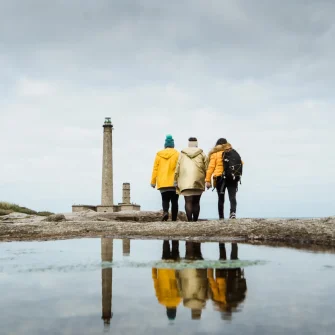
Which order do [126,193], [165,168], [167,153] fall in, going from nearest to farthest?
[165,168] < [167,153] < [126,193]

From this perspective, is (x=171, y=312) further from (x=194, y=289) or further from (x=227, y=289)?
(x=227, y=289)

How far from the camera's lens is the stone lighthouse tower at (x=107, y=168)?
40594 millimetres

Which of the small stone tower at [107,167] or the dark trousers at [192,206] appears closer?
the dark trousers at [192,206]

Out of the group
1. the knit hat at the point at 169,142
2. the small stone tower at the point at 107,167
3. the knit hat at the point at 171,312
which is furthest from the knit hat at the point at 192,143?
the small stone tower at the point at 107,167

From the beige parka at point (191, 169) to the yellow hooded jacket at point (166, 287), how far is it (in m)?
6.75

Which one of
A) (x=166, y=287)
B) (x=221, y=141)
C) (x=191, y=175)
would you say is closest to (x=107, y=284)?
(x=166, y=287)

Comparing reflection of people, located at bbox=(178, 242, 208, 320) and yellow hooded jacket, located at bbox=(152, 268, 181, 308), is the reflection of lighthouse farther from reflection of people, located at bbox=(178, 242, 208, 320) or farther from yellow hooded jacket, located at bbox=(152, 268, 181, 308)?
reflection of people, located at bbox=(178, 242, 208, 320)

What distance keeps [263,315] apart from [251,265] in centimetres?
224

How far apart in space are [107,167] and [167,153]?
29.5 metres

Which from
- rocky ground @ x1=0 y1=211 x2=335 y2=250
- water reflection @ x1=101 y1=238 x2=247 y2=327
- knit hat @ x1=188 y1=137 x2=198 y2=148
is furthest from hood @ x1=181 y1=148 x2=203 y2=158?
water reflection @ x1=101 y1=238 x2=247 y2=327

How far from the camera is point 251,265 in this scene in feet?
17.0

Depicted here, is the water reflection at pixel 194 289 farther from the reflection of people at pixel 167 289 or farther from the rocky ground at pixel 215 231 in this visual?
the rocky ground at pixel 215 231

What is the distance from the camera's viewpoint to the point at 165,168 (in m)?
12.1

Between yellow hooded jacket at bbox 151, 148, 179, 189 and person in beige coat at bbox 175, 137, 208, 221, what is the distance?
0.87 feet
